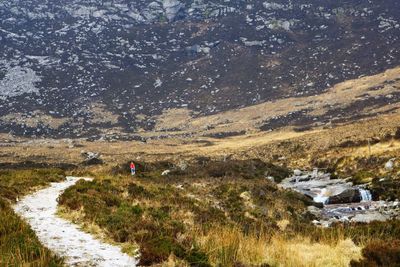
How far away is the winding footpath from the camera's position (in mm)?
9531

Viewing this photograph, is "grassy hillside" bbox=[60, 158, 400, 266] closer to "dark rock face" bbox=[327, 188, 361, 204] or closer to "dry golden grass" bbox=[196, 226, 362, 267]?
"dry golden grass" bbox=[196, 226, 362, 267]

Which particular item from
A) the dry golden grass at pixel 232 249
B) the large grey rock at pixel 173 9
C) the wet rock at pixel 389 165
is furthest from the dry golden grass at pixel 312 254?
the large grey rock at pixel 173 9

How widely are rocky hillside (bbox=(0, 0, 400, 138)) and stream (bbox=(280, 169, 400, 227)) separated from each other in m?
48.6

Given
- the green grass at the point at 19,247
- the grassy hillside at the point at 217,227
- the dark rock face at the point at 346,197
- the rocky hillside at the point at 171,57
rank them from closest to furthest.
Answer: the green grass at the point at 19,247
the grassy hillside at the point at 217,227
the dark rock face at the point at 346,197
the rocky hillside at the point at 171,57

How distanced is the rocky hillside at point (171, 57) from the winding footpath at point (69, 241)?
74282 millimetres

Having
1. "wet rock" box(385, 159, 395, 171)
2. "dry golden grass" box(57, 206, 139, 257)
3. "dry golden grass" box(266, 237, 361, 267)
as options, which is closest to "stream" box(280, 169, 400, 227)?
"wet rock" box(385, 159, 395, 171)

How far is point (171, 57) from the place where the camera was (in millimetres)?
138375

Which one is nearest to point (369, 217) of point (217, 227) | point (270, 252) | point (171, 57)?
point (217, 227)

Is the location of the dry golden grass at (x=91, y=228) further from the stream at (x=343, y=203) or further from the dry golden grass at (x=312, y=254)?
the stream at (x=343, y=203)

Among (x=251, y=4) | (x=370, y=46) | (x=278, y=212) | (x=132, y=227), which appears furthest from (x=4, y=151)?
(x=251, y=4)

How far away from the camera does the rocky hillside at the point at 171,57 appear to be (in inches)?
4338

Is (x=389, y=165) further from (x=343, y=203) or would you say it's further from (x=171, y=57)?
(x=171, y=57)

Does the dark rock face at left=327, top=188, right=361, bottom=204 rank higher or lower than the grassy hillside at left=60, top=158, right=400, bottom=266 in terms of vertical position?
lower

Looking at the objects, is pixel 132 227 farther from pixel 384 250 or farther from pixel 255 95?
pixel 255 95
